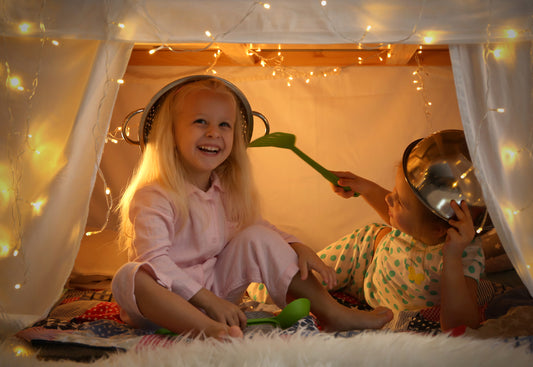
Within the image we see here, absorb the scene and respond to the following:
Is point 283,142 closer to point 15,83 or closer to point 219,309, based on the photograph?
point 219,309

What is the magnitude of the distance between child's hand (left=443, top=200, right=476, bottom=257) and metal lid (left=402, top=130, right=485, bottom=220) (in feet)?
0.04

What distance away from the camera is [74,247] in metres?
1.05

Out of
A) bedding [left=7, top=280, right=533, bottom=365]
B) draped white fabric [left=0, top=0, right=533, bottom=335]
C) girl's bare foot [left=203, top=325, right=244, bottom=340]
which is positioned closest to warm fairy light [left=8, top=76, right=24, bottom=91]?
draped white fabric [left=0, top=0, right=533, bottom=335]

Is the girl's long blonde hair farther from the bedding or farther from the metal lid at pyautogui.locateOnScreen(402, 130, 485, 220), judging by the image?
the metal lid at pyautogui.locateOnScreen(402, 130, 485, 220)

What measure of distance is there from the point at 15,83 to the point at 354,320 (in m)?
0.86

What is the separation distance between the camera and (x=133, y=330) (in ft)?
3.54

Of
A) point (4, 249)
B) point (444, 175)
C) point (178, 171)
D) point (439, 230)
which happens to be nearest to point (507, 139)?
point (444, 175)

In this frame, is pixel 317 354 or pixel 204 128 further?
pixel 204 128

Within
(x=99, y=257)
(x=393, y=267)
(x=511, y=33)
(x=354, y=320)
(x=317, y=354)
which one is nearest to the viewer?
(x=317, y=354)

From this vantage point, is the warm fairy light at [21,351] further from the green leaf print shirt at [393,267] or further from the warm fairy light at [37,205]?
the green leaf print shirt at [393,267]

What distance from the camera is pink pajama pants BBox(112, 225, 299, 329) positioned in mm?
1164

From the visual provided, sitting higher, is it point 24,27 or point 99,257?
point 24,27

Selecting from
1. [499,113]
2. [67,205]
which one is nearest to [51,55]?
[67,205]

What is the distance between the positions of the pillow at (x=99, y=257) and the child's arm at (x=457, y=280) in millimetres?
953
